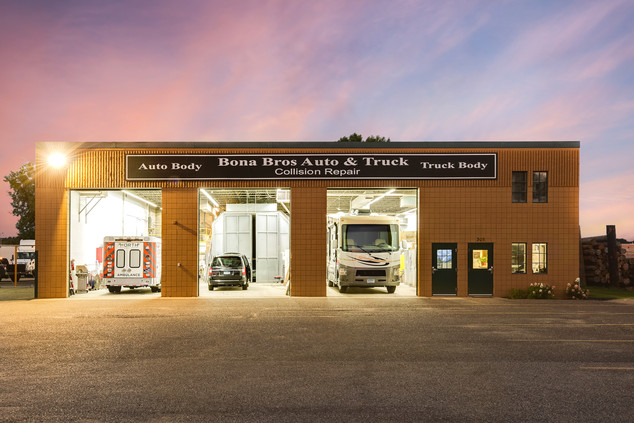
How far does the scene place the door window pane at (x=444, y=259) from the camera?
20719mm

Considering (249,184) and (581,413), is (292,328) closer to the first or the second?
(581,413)

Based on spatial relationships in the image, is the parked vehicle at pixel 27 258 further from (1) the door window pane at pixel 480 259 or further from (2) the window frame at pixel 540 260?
(2) the window frame at pixel 540 260

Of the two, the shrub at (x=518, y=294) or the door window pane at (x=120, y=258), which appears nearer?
the shrub at (x=518, y=294)

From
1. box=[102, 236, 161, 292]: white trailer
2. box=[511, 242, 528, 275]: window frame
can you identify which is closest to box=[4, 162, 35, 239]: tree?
box=[102, 236, 161, 292]: white trailer

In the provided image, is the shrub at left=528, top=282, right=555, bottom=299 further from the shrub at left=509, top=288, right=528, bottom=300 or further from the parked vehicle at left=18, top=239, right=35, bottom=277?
the parked vehicle at left=18, top=239, right=35, bottom=277

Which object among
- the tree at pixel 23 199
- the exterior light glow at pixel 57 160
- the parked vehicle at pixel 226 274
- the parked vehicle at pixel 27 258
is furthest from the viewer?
the tree at pixel 23 199

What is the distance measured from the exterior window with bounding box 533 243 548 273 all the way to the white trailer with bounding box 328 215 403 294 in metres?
5.69

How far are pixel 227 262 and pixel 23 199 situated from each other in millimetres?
56125

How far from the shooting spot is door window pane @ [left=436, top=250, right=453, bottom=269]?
20719 mm

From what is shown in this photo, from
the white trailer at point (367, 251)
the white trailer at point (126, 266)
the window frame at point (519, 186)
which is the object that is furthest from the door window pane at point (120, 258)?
the window frame at point (519, 186)

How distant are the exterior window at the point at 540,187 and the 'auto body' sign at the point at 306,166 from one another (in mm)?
1833

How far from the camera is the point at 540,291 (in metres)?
19.9

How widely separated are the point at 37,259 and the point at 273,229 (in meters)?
13.0

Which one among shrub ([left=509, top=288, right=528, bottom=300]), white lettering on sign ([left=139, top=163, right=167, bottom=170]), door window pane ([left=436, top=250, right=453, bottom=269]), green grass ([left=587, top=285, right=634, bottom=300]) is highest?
white lettering on sign ([left=139, top=163, right=167, bottom=170])
